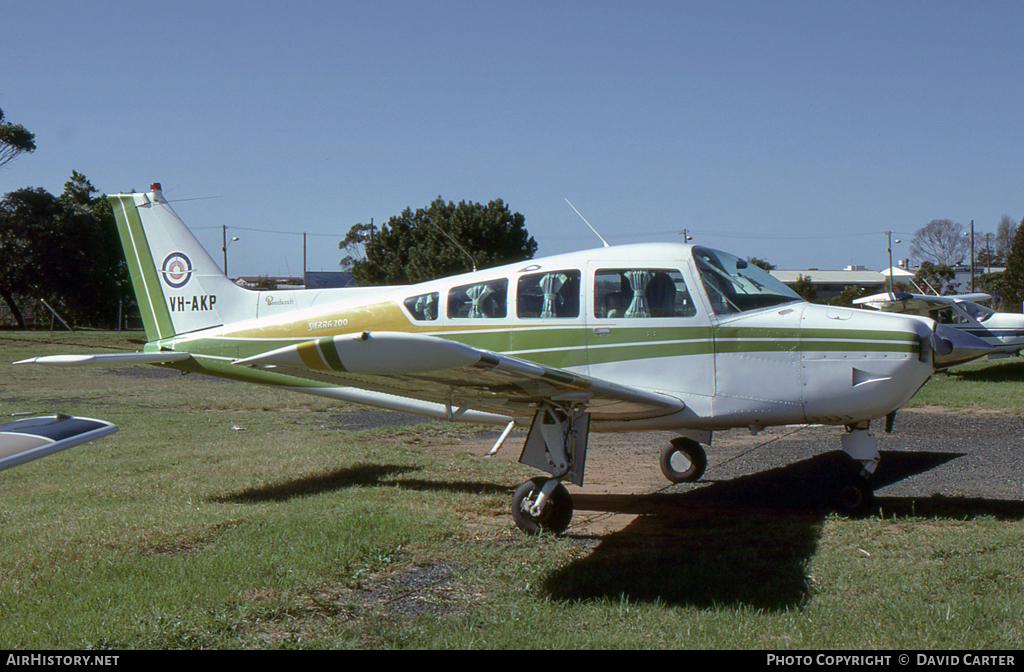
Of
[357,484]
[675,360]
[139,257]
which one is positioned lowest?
[357,484]

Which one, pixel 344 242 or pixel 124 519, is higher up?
pixel 344 242

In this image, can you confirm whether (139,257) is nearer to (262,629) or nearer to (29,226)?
(262,629)

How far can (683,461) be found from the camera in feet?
26.7

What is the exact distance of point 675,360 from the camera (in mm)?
6273

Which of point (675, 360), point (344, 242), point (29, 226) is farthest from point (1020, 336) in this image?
point (344, 242)

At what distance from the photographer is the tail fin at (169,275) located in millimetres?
8609

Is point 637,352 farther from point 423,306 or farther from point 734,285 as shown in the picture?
point 423,306

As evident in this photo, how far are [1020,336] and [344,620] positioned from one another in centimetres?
2122

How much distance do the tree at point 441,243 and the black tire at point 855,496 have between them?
37075 millimetres

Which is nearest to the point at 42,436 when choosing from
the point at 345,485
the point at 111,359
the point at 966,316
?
the point at 111,359

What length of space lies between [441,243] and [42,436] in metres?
43.3

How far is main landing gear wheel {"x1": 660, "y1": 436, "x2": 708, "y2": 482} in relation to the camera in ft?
26.3

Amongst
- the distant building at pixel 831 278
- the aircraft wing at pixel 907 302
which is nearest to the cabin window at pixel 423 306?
the aircraft wing at pixel 907 302

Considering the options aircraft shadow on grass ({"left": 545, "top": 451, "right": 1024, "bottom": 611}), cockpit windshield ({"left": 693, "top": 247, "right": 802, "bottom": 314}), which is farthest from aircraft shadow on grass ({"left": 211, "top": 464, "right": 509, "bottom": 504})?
cockpit windshield ({"left": 693, "top": 247, "right": 802, "bottom": 314})
